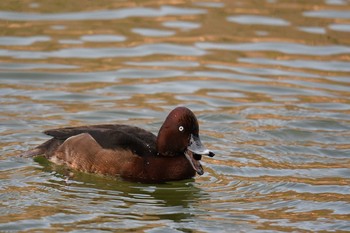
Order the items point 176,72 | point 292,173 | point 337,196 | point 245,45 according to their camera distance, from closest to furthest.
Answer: point 337,196, point 292,173, point 176,72, point 245,45

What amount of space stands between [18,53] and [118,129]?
5.61m

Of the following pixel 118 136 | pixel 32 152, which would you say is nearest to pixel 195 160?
pixel 118 136

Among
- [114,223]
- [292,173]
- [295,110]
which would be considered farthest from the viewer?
[295,110]

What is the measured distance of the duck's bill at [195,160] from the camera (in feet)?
33.5

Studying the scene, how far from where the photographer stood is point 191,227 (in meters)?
8.96

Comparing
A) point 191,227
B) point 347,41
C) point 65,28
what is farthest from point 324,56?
point 191,227

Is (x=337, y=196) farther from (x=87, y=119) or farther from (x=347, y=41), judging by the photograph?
(x=347, y=41)

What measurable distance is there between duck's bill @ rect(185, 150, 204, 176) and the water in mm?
181

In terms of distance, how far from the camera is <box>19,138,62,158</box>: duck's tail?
35.6 feet

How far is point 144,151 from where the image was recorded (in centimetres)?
1035

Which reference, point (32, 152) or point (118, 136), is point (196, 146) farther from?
point (32, 152)

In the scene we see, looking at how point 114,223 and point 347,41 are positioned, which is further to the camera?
point 347,41

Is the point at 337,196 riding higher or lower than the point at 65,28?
lower

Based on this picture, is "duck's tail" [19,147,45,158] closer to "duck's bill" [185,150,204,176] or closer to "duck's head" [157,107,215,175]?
"duck's head" [157,107,215,175]
